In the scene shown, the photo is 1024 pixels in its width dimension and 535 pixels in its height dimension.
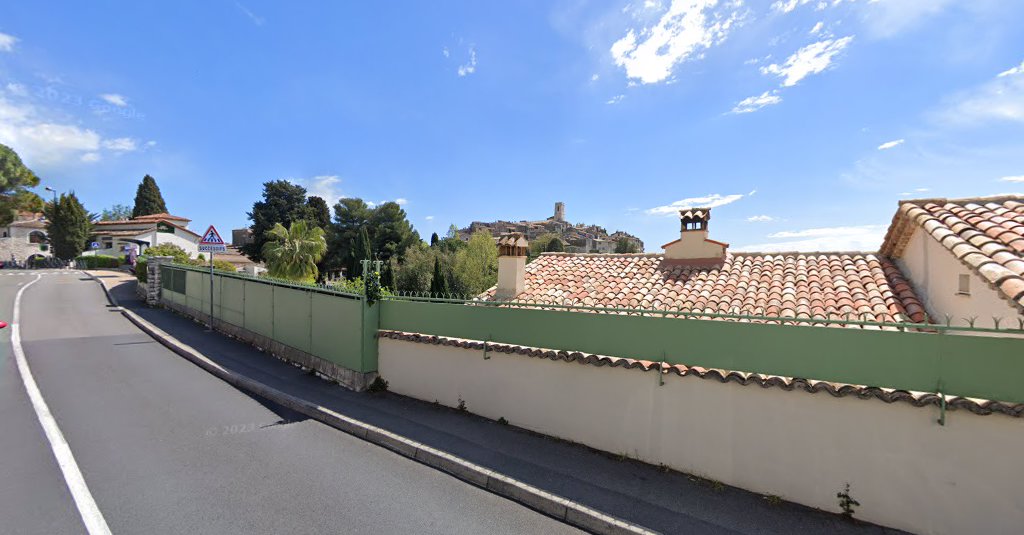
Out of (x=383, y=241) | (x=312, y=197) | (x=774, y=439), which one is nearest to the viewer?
(x=774, y=439)

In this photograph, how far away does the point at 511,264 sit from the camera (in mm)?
9961

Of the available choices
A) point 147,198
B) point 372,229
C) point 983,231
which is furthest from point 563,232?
point 983,231

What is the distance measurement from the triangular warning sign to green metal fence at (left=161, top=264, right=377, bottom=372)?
1034mm

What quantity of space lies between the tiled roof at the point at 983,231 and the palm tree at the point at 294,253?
2164cm

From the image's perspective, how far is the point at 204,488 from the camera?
13.4 feet

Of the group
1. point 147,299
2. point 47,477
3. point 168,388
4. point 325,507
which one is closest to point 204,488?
point 325,507

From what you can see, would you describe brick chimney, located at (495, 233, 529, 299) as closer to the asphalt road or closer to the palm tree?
the asphalt road

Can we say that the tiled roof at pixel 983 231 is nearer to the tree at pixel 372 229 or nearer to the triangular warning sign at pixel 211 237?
the triangular warning sign at pixel 211 237

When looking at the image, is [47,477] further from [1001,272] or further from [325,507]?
[1001,272]

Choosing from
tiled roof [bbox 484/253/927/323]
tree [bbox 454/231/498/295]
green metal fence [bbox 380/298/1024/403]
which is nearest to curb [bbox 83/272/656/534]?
green metal fence [bbox 380/298/1024/403]

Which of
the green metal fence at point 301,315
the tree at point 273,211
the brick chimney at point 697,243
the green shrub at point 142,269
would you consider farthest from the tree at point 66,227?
the brick chimney at point 697,243

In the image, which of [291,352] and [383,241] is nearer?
[291,352]

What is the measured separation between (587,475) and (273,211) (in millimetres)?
51193

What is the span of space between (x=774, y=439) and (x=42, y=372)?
1244 cm
